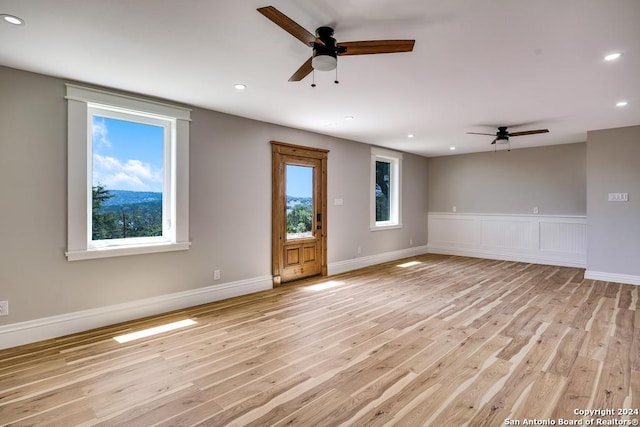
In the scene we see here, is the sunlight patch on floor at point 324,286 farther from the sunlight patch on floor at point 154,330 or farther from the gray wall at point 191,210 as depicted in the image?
the sunlight patch on floor at point 154,330

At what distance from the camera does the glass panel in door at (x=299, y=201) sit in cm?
552

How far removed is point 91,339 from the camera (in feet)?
10.6

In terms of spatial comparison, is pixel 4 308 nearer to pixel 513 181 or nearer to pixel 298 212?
pixel 298 212

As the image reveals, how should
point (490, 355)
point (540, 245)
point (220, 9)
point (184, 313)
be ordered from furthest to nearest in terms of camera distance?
point (540, 245) → point (184, 313) → point (490, 355) → point (220, 9)

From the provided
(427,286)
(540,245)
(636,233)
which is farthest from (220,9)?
(540,245)

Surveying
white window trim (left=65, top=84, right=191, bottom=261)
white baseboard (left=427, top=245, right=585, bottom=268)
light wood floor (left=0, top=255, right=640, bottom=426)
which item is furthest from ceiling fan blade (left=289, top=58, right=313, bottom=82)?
white baseboard (left=427, top=245, right=585, bottom=268)

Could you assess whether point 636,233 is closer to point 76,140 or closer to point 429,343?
point 429,343

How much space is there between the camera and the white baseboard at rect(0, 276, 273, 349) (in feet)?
10.2

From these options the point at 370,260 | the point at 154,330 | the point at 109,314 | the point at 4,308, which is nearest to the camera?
the point at 4,308

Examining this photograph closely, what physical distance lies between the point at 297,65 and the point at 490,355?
3.07 meters

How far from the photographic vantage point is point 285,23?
1.97 meters

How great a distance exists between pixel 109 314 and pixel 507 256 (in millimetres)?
7747

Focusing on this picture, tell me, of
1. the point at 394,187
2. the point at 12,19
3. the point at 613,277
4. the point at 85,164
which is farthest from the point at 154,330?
the point at 613,277

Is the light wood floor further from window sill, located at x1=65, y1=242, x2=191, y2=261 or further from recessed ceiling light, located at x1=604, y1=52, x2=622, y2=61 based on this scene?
recessed ceiling light, located at x1=604, y1=52, x2=622, y2=61
